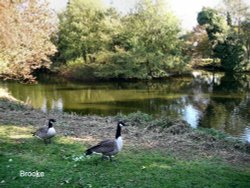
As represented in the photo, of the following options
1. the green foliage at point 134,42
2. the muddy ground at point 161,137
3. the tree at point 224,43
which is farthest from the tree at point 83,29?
the muddy ground at point 161,137

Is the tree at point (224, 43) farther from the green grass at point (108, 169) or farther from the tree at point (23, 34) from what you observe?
the green grass at point (108, 169)

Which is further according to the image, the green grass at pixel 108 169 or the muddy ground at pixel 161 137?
the muddy ground at pixel 161 137

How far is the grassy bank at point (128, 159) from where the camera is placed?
10695 mm

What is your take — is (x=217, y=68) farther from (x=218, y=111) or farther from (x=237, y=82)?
(x=218, y=111)

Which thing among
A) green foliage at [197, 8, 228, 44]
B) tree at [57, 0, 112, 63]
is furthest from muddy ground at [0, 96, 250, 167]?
green foliage at [197, 8, 228, 44]

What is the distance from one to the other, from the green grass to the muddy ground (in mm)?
788

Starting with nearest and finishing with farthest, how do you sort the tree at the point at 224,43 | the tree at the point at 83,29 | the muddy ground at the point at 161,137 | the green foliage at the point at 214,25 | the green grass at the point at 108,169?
the green grass at the point at 108,169
the muddy ground at the point at 161,137
the tree at the point at 83,29
the tree at the point at 224,43
the green foliage at the point at 214,25

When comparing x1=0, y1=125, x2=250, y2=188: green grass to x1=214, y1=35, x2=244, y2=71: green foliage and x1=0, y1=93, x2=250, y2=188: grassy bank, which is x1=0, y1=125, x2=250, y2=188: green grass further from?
x1=214, y1=35, x2=244, y2=71: green foliage

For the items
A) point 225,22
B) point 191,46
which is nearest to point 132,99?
point 225,22

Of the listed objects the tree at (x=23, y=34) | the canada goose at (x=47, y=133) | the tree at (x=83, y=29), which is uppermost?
the tree at (x=83, y=29)

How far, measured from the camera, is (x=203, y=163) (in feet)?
41.9

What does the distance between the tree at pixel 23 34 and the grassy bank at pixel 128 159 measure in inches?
204

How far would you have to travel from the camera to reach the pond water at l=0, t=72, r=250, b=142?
102 feet

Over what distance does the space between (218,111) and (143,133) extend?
1779 centimetres
